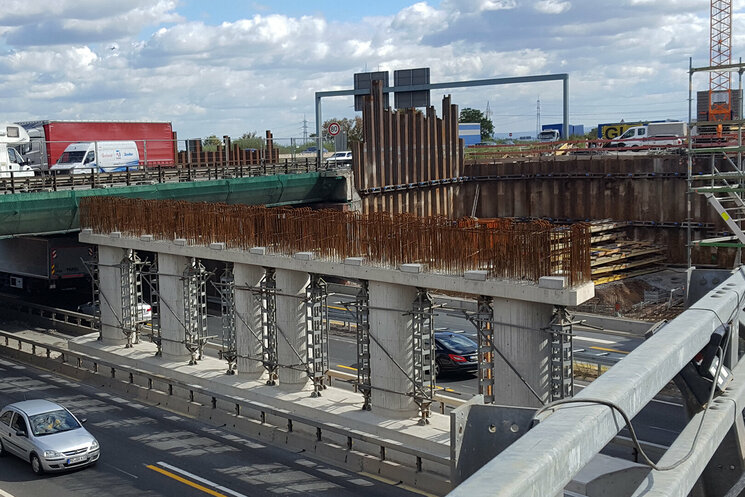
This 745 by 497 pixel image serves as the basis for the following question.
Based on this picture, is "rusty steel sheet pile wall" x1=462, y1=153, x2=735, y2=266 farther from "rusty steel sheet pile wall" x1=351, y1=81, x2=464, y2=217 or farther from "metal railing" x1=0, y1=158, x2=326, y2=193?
"metal railing" x1=0, y1=158, x2=326, y2=193

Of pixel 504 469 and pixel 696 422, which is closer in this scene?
pixel 504 469

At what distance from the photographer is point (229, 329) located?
24797 mm

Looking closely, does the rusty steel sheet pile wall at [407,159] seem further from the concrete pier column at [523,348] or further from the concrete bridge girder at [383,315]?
the concrete pier column at [523,348]

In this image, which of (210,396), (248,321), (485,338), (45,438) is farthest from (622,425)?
(248,321)

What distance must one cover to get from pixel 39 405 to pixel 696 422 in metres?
18.9

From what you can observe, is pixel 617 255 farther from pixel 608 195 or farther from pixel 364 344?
pixel 364 344

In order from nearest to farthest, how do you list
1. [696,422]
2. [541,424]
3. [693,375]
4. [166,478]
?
[541,424], [696,422], [693,375], [166,478]

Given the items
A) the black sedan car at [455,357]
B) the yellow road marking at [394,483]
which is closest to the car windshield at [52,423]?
the yellow road marking at [394,483]

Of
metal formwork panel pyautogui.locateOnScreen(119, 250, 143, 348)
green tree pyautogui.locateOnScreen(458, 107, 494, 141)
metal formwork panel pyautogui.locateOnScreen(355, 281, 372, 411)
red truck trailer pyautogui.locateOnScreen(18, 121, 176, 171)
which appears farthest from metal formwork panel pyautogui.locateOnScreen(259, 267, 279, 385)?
green tree pyautogui.locateOnScreen(458, 107, 494, 141)

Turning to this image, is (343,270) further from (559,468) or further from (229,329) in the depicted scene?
(559,468)

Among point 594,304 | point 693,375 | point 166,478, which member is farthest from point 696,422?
point 594,304

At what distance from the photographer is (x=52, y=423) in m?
19.9

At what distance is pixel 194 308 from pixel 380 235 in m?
8.74

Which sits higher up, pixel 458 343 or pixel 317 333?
pixel 317 333
